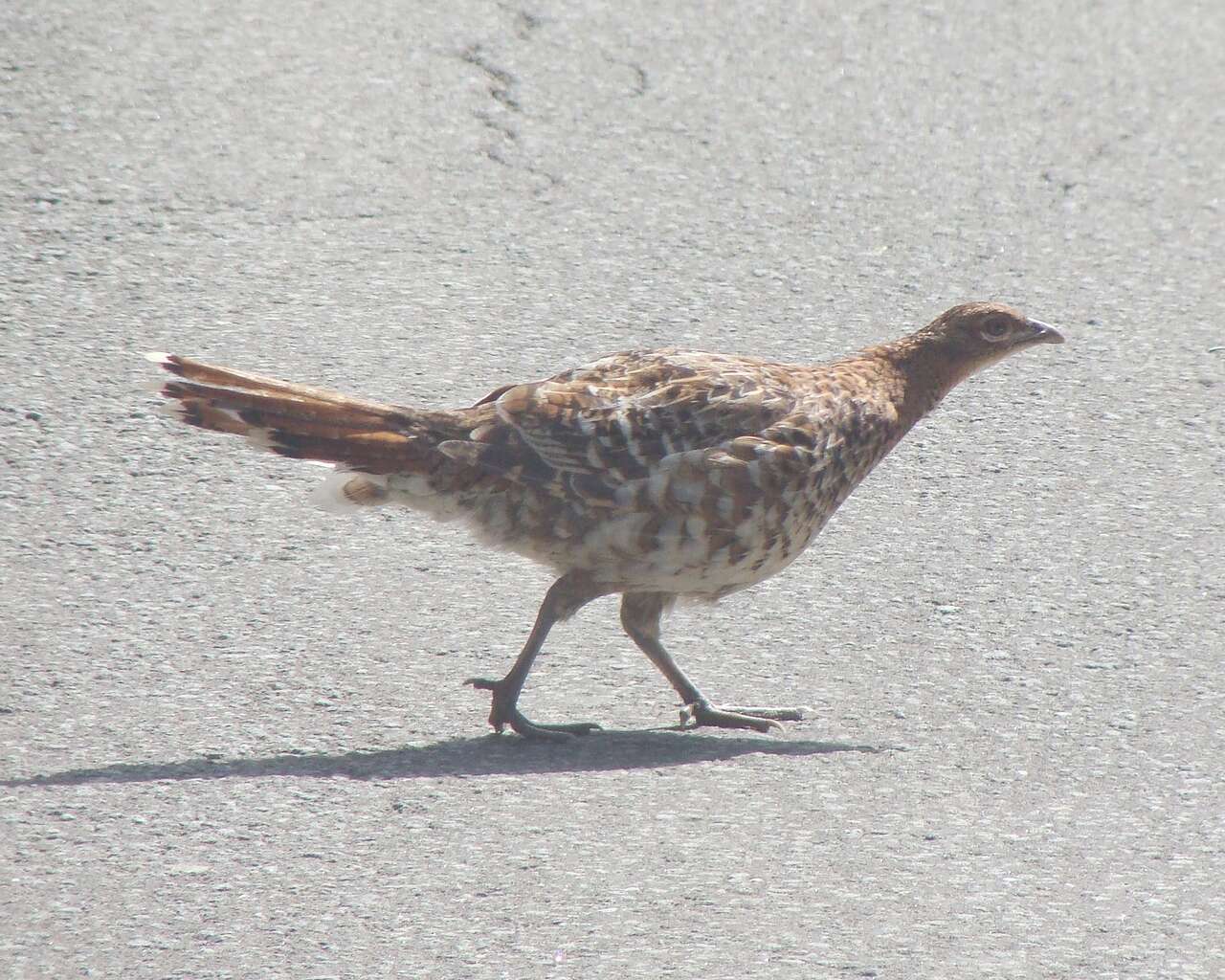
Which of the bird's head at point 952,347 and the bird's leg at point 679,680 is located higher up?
the bird's head at point 952,347

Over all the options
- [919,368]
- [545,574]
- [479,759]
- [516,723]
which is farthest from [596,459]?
[919,368]

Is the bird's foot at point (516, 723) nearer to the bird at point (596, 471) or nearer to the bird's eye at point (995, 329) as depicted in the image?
the bird at point (596, 471)

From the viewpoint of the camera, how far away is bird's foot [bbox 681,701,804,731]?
456 cm

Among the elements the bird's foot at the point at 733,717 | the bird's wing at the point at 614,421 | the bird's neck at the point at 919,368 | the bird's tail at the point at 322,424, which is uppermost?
the bird's neck at the point at 919,368

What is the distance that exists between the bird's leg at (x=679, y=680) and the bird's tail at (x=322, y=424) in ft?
2.00

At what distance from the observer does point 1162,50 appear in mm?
9156

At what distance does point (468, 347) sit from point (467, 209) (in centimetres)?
102

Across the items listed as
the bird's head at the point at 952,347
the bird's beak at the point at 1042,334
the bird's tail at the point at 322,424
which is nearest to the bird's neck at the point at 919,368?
the bird's head at the point at 952,347

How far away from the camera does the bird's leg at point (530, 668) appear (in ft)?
14.6

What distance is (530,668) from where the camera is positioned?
4602mm

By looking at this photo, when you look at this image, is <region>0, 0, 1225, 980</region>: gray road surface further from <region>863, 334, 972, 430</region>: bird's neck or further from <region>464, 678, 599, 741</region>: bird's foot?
<region>863, 334, 972, 430</region>: bird's neck

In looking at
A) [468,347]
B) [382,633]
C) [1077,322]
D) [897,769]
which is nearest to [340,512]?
[382,633]

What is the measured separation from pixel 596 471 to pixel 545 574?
0.99m

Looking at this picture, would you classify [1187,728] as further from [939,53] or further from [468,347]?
[939,53]
